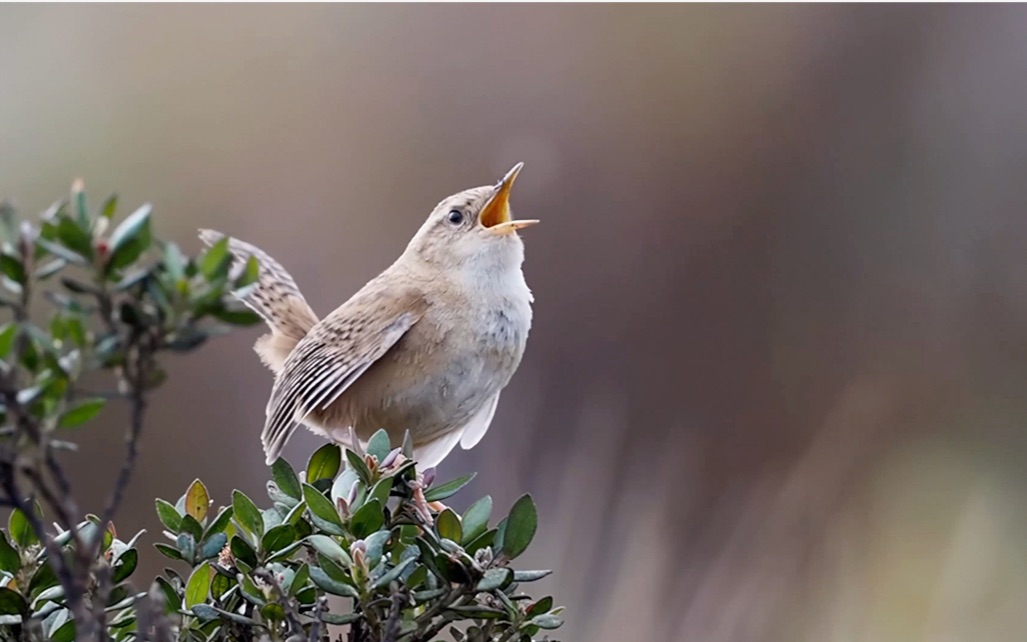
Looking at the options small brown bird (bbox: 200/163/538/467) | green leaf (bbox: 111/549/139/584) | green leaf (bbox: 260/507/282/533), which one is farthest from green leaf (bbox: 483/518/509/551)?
small brown bird (bbox: 200/163/538/467)

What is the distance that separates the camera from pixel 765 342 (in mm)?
3059

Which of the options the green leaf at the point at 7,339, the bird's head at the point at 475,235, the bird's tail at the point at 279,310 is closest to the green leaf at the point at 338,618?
the green leaf at the point at 7,339

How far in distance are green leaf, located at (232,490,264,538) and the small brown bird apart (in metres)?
0.69

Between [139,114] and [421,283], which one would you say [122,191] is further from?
[421,283]

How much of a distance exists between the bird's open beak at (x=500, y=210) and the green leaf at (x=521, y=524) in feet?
3.01

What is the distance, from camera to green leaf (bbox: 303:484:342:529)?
2.61 feet

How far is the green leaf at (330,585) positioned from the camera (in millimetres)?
735

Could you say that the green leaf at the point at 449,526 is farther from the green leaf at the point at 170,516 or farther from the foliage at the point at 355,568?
the green leaf at the point at 170,516

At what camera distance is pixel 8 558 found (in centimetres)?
79

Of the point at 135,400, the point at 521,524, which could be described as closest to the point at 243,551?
the point at 521,524

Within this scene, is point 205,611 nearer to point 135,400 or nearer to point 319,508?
point 319,508

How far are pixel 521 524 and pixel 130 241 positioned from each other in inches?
17.4

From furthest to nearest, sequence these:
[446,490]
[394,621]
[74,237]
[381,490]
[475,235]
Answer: [475,235], [446,490], [381,490], [394,621], [74,237]

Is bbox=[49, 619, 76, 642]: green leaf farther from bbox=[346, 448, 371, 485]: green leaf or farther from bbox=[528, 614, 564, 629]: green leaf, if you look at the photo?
bbox=[528, 614, 564, 629]: green leaf
